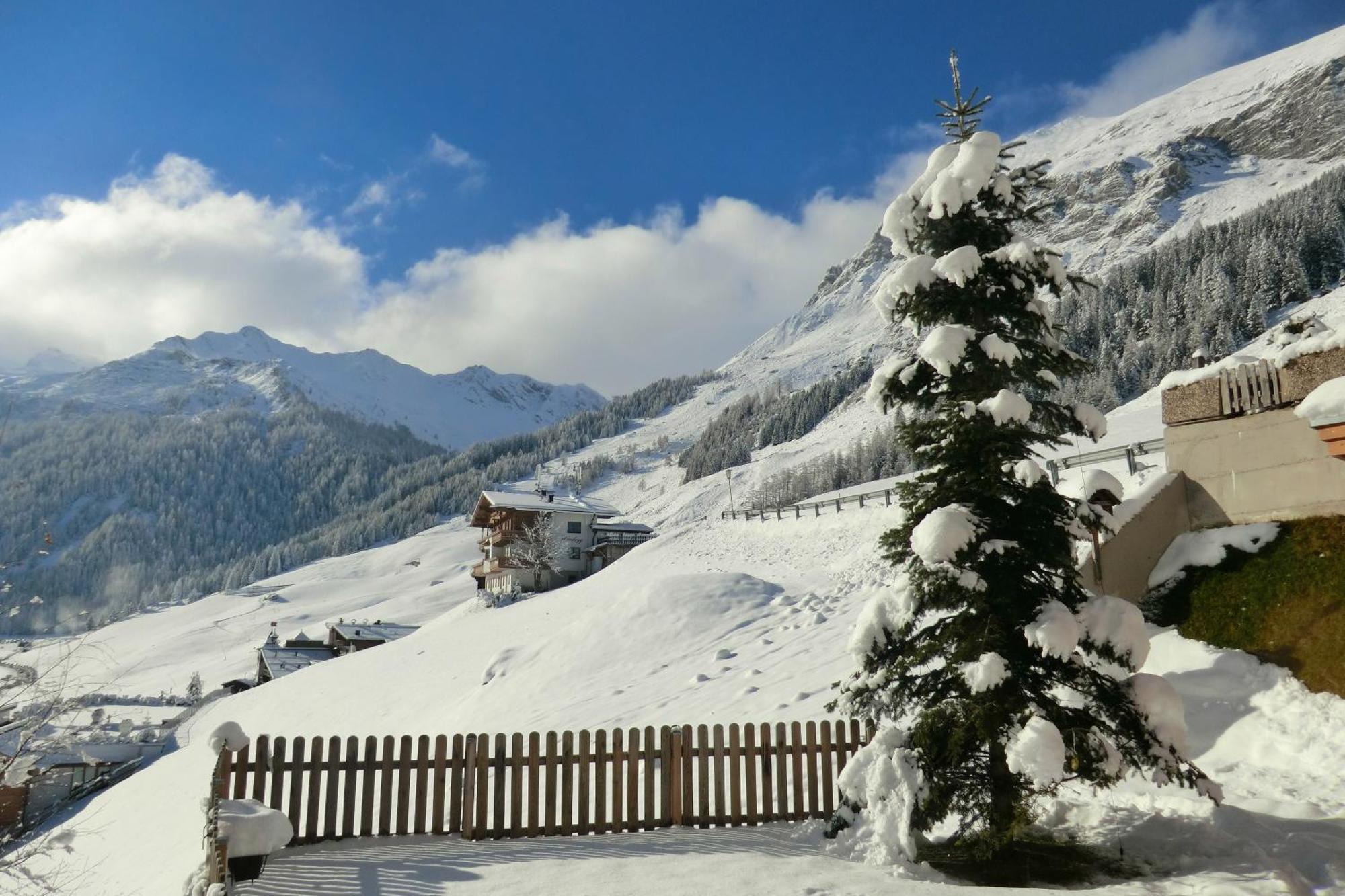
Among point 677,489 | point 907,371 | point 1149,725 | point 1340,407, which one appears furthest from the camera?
point 677,489

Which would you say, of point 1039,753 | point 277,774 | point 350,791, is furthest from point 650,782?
point 1039,753

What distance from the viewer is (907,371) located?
30.9 ft

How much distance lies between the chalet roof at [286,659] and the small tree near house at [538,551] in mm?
15744

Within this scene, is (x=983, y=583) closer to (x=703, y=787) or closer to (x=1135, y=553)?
(x=703, y=787)

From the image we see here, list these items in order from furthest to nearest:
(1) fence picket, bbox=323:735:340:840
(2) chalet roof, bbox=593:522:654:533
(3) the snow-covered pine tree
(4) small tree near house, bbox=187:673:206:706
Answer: (4) small tree near house, bbox=187:673:206:706 < (2) chalet roof, bbox=593:522:654:533 < (1) fence picket, bbox=323:735:340:840 < (3) the snow-covered pine tree

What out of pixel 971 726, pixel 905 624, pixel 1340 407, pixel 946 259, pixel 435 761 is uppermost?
pixel 946 259

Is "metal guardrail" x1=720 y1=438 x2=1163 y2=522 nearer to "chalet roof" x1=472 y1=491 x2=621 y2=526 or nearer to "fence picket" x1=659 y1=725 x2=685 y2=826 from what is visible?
"fence picket" x1=659 y1=725 x2=685 y2=826

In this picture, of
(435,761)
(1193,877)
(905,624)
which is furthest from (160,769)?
(1193,877)

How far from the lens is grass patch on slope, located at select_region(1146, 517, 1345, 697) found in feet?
34.4

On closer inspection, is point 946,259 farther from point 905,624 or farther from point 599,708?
point 599,708

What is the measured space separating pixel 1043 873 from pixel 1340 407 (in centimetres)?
685

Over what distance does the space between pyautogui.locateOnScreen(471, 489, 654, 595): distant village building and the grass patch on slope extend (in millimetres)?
53951

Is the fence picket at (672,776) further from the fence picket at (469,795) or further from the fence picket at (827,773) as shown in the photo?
the fence picket at (469,795)

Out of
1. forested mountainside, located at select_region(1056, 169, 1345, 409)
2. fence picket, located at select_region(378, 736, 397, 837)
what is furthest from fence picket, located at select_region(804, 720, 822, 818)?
forested mountainside, located at select_region(1056, 169, 1345, 409)
